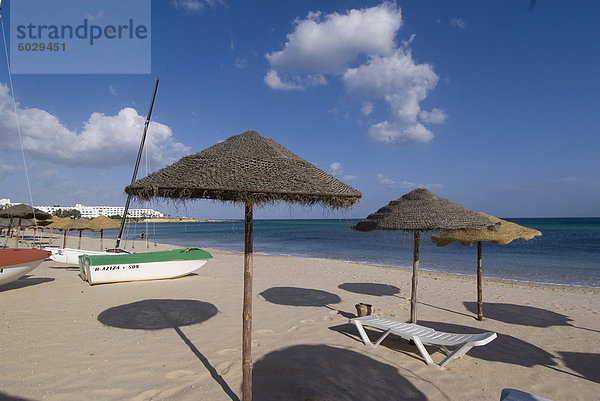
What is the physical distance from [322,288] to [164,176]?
256 inches

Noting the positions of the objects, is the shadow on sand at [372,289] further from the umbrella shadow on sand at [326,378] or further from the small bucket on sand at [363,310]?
the umbrella shadow on sand at [326,378]

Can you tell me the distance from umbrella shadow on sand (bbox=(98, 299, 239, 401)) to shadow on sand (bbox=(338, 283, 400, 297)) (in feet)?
12.8

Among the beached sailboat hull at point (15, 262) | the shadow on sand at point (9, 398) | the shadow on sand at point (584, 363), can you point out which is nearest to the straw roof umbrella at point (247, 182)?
the shadow on sand at point (9, 398)

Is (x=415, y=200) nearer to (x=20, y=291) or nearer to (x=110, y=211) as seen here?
(x=20, y=291)

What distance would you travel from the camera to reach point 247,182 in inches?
93.6

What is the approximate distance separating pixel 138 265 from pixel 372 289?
633 centimetres

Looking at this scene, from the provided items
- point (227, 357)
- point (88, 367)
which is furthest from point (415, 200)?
point (88, 367)

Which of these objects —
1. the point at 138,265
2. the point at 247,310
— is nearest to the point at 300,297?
the point at 138,265

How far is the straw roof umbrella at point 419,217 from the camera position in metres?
4.53

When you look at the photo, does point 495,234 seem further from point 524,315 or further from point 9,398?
point 9,398

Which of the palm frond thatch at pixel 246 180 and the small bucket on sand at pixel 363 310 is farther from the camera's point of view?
the small bucket on sand at pixel 363 310

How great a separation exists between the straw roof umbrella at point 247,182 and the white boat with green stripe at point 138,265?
6.33 meters

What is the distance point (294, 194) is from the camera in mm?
2439

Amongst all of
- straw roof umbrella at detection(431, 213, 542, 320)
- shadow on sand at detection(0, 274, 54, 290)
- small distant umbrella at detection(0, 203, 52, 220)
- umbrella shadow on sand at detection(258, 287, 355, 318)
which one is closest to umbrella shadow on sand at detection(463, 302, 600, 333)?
straw roof umbrella at detection(431, 213, 542, 320)
